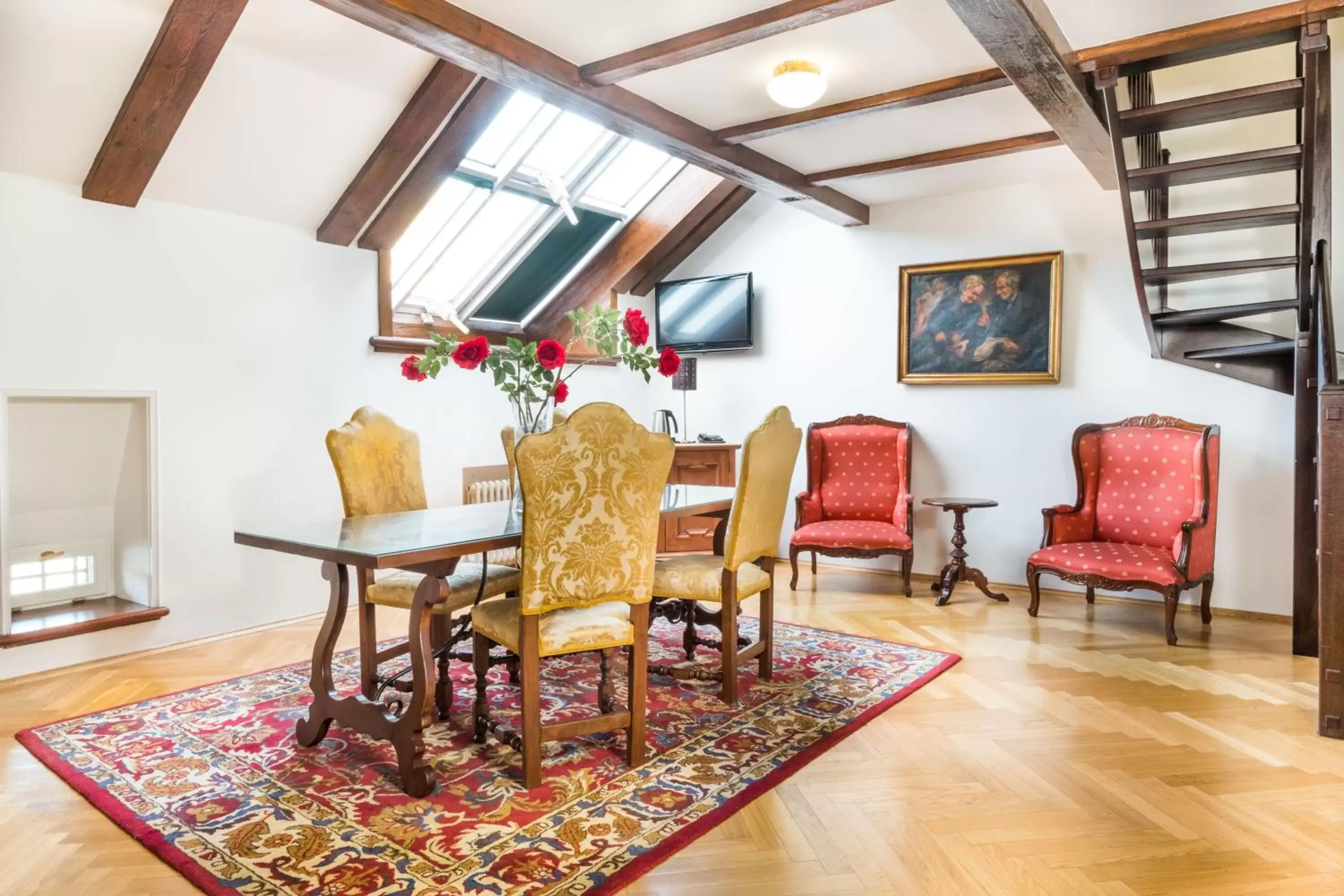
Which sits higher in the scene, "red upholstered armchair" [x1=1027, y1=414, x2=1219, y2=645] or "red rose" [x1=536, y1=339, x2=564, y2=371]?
"red rose" [x1=536, y1=339, x2=564, y2=371]

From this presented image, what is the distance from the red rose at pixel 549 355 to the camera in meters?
2.76

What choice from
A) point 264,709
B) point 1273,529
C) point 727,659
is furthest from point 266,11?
point 1273,529

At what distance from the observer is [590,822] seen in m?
2.20

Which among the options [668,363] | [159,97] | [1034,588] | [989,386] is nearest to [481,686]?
[668,363]

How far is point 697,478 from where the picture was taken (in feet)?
18.9

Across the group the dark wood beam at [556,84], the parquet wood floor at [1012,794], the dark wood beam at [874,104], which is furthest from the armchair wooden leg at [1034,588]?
the dark wood beam at [556,84]

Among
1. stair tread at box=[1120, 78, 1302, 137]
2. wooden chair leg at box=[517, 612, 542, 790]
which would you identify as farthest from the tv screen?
wooden chair leg at box=[517, 612, 542, 790]

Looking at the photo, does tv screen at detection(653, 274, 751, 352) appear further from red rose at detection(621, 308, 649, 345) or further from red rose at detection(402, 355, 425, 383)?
red rose at detection(402, 355, 425, 383)

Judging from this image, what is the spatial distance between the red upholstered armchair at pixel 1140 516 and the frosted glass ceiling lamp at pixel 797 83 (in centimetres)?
255

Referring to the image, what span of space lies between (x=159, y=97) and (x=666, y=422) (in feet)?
12.3

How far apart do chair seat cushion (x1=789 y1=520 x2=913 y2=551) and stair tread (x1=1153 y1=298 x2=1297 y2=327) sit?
175cm

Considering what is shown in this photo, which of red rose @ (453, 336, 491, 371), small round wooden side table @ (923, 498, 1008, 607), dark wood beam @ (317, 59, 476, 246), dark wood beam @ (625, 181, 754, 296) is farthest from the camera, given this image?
dark wood beam @ (625, 181, 754, 296)

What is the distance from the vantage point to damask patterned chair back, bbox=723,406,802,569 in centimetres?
300

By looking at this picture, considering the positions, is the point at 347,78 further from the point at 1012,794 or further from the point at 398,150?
the point at 1012,794
